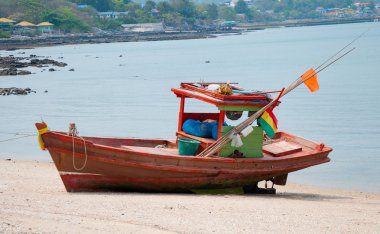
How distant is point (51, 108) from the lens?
37906 millimetres

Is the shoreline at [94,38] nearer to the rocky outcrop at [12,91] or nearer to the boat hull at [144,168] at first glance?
the rocky outcrop at [12,91]

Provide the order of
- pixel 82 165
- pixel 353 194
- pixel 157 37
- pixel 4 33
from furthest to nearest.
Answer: pixel 157 37
pixel 4 33
pixel 353 194
pixel 82 165

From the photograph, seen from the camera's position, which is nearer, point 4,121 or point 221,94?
point 221,94

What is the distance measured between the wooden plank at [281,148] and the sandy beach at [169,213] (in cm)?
86

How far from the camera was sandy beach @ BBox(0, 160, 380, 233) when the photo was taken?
1062 centimetres

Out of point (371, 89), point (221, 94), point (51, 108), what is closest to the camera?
point (221, 94)

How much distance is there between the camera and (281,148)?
1584cm

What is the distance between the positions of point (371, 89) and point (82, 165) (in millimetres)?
35877

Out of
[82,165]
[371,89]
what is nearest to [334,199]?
[82,165]

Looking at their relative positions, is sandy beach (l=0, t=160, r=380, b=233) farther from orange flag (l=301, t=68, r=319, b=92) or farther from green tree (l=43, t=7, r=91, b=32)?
green tree (l=43, t=7, r=91, b=32)

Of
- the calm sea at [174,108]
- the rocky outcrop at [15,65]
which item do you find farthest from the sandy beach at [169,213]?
the rocky outcrop at [15,65]

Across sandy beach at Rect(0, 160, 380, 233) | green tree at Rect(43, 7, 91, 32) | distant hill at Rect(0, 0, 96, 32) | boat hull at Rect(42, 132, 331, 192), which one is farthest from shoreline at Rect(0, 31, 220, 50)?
sandy beach at Rect(0, 160, 380, 233)

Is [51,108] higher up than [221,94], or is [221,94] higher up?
[221,94]

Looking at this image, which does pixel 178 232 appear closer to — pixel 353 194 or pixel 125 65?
pixel 353 194
